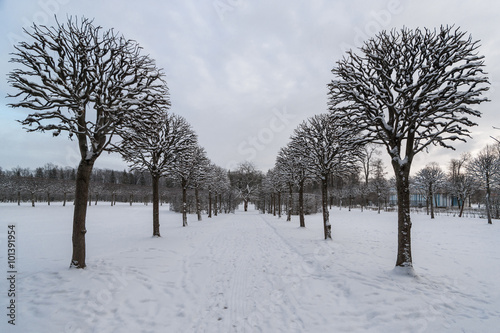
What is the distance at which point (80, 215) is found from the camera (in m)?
6.55

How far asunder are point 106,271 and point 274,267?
5.07 metres

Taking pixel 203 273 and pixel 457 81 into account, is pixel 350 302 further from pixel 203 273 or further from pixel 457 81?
pixel 457 81

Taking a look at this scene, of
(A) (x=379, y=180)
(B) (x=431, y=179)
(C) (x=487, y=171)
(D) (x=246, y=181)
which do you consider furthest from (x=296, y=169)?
(D) (x=246, y=181)

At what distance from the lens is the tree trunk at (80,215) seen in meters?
6.39

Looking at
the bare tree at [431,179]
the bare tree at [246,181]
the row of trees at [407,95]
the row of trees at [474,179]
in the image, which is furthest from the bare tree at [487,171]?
the bare tree at [246,181]

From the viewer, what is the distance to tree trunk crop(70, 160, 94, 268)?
6.39 meters

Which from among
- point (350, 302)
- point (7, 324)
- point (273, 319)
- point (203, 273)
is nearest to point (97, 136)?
point (7, 324)

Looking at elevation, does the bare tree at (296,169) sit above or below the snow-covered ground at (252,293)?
above

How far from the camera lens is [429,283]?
5.70 metres

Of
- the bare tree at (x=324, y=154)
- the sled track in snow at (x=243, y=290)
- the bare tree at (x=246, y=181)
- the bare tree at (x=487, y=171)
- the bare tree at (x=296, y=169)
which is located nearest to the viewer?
the sled track in snow at (x=243, y=290)

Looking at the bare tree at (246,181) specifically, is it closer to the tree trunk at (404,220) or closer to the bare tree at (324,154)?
the bare tree at (324,154)

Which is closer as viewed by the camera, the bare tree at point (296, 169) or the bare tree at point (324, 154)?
the bare tree at point (324, 154)

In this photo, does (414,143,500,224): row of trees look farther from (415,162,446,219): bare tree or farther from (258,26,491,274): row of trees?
(258,26,491,274): row of trees

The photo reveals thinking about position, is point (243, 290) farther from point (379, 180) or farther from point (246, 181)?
point (246, 181)
